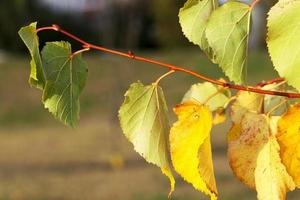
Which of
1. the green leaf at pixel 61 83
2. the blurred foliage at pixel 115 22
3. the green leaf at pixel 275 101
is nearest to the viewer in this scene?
the green leaf at pixel 61 83

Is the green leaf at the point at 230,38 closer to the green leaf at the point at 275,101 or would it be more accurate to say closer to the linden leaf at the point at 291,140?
the linden leaf at the point at 291,140

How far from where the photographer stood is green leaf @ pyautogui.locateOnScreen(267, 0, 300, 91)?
60 centimetres

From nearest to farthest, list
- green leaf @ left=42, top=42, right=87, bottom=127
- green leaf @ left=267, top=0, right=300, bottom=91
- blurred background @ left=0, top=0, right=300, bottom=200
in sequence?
green leaf @ left=267, top=0, right=300, bottom=91 → green leaf @ left=42, top=42, right=87, bottom=127 → blurred background @ left=0, top=0, right=300, bottom=200

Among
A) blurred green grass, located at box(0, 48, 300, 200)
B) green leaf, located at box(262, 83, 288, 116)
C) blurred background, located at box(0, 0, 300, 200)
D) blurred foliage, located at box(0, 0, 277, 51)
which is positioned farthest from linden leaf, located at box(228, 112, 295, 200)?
blurred foliage, located at box(0, 0, 277, 51)

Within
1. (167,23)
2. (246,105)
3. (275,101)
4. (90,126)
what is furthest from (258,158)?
(167,23)

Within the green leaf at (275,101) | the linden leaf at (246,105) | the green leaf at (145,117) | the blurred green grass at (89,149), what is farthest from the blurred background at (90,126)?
the green leaf at (145,117)

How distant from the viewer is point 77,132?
31.2ft

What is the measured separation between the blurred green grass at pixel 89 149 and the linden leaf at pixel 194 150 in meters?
4.72

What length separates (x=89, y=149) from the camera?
8.09m

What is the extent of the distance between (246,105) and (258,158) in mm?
120

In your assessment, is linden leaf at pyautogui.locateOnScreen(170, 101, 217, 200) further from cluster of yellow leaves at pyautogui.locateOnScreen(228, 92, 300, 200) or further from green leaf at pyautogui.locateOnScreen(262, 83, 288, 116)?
green leaf at pyautogui.locateOnScreen(262, 83, 288, 116)

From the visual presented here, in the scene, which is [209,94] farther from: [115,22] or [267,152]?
[115,22]

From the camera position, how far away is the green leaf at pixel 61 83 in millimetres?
712

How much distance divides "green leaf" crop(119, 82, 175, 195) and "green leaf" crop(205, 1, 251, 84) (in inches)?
3.3
